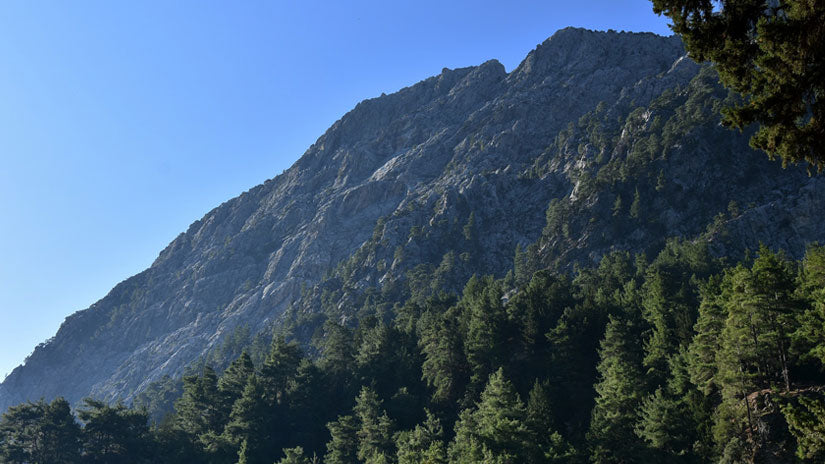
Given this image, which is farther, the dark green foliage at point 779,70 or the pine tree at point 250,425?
the pine tree at point 250,425

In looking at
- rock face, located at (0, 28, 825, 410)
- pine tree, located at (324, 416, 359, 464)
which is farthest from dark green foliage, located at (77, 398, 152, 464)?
rock face, located at (0, 28, 825, 410)

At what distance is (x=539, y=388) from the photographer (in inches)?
1850

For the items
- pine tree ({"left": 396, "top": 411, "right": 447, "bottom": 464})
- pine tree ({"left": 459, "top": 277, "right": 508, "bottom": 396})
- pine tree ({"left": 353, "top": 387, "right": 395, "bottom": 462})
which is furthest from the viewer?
pine tree ({"left": 459, "top": 277, "right": 508, "bottom": 396})

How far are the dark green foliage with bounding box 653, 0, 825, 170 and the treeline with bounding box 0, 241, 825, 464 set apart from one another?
229 inches

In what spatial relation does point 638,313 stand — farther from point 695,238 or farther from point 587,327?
point 695,238

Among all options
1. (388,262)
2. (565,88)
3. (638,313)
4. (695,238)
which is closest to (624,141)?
(695,238)

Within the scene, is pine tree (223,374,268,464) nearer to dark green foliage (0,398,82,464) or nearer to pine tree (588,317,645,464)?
dark green foliage (0,398,82,464)

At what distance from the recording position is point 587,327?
2264 inches

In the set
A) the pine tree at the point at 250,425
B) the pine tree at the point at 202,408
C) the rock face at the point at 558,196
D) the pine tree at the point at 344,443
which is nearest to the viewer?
the pine tree at the point at 344,443

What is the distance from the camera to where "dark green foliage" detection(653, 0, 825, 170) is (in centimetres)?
1149

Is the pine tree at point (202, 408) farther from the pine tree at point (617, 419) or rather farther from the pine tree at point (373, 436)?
the pine tree at point (617, 419)

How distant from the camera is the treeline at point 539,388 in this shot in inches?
1414

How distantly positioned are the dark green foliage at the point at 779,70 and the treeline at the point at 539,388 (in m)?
5.82

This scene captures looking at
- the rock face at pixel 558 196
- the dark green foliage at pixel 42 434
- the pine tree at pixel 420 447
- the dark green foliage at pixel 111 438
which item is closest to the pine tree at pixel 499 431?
the pine tree at pixel 420 447
